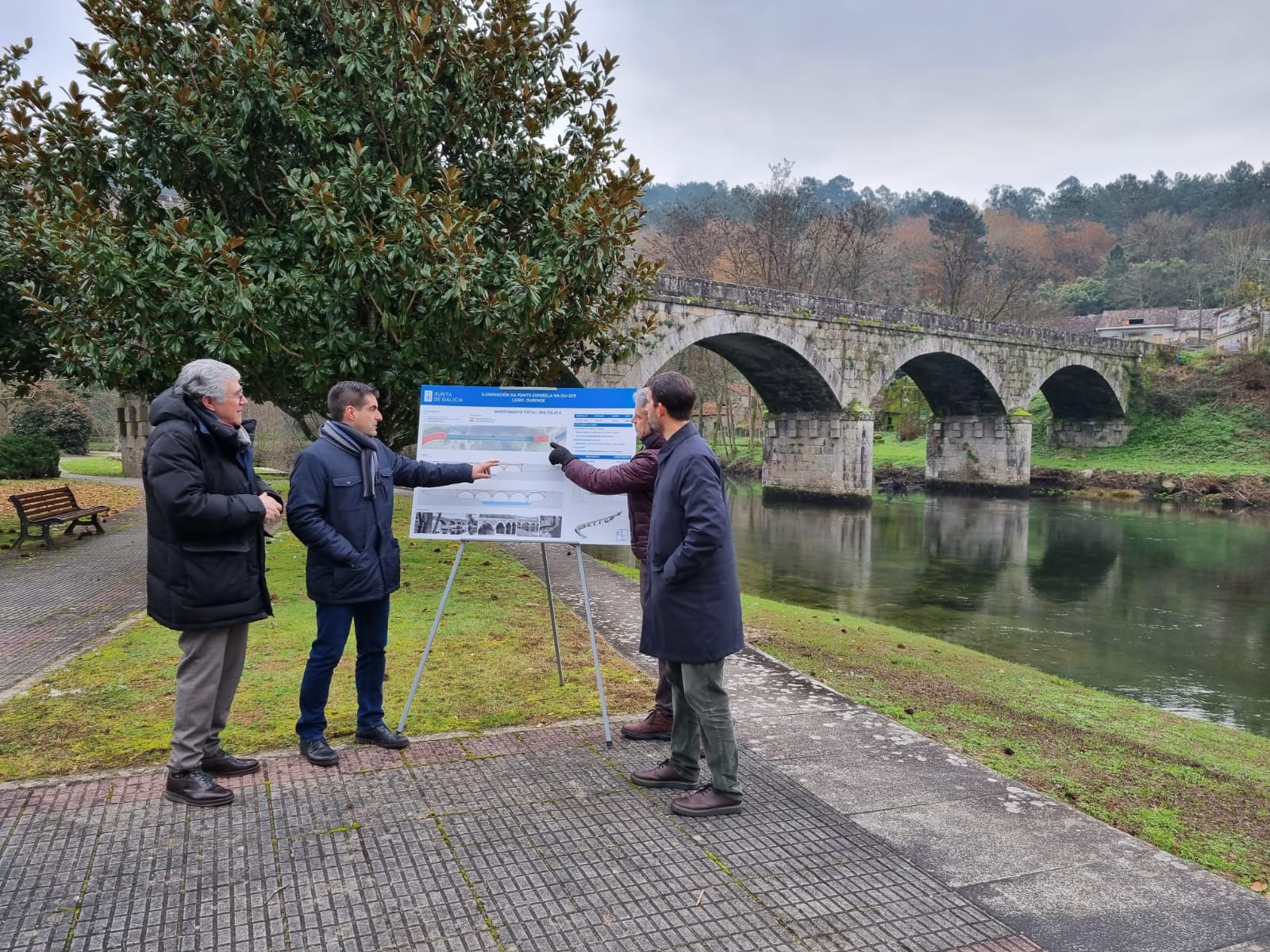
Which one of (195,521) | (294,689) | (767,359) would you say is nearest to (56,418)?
(767,359)

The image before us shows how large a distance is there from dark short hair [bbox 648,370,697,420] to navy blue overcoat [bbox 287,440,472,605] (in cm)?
136

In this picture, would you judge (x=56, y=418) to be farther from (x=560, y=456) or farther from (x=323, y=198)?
(x=560, y=456)

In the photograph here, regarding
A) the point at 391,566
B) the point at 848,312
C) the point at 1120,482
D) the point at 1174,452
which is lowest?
the point at 1120,482

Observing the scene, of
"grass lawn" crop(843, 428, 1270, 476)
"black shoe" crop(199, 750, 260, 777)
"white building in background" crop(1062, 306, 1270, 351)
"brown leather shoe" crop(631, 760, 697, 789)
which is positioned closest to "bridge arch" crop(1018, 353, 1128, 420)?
"grass lawn" crop(843, 428, 1270, 476)

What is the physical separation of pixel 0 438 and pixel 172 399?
21075 millimetres

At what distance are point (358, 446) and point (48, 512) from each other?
992 cm

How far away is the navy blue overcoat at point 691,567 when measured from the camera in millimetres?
3507

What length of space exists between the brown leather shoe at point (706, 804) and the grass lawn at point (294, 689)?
1.31 m

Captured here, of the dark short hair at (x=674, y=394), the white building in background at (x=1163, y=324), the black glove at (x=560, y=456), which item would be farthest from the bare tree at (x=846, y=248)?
the dark short hair at (x=674, y=394)

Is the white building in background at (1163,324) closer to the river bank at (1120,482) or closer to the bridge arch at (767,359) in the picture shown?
the river bank at (1120,482)

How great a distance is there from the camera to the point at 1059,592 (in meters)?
13.9

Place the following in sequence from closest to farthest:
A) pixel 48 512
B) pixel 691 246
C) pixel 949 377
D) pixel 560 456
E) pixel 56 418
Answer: pixel 560 456, pixel 48 512, pixel 56 418, pixel 949 377, pixel 691 246

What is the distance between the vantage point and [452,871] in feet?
9.99

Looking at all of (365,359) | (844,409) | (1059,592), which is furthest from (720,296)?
(365,359)
